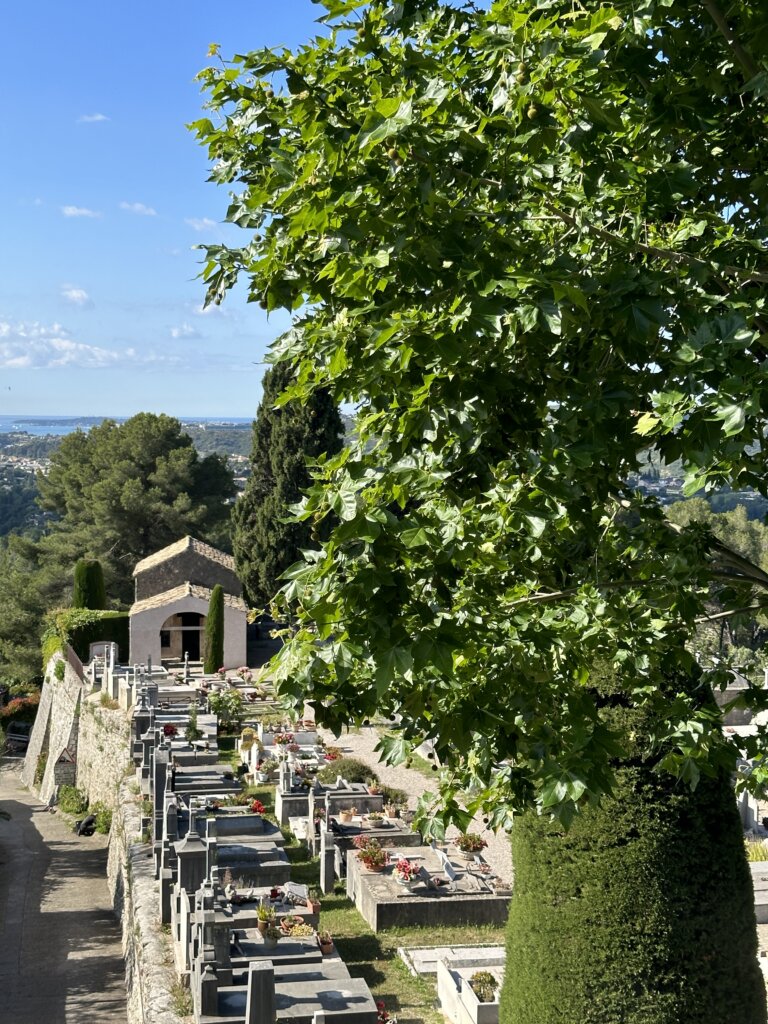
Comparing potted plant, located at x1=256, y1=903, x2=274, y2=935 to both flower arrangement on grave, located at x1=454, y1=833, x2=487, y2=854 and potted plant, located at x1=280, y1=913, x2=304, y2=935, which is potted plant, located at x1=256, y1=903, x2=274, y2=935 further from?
flower arrangement on grave, located at x1=454, y1=833, x2=487, y2=854

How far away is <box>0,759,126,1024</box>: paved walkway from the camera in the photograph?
16109 mm

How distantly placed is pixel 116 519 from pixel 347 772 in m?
30.7

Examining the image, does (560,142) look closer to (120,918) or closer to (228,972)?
(228,972)

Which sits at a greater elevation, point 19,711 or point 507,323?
point 507,323

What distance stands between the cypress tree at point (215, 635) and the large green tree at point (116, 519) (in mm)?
13239

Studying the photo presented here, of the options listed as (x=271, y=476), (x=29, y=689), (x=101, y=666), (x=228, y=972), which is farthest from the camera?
(x=29, y=689)

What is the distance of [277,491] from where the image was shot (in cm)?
4062

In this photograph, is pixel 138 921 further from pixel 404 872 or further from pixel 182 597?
pixel 182 597

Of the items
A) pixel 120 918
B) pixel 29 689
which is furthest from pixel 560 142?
pixel 29 689

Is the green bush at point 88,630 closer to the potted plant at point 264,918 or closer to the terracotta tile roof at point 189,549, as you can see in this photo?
the terracotta tile roof at point 189,549

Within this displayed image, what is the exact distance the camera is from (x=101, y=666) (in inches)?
1385

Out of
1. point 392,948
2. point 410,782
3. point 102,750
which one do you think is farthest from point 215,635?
point 392,948

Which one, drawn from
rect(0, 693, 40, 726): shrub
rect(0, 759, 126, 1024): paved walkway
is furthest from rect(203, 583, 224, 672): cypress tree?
rect(0, 693, 40, 726): shrub

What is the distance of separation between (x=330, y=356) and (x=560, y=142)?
1.67m
